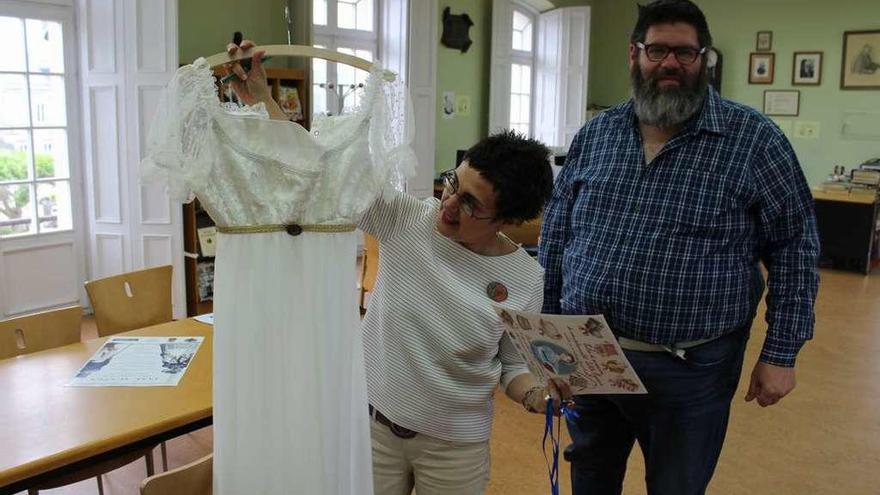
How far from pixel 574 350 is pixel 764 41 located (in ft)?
28.9

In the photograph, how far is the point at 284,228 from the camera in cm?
139

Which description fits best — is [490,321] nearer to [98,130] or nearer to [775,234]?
[775,234]

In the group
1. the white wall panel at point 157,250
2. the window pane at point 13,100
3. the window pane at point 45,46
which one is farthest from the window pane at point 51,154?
the white wall panel at point 157,250

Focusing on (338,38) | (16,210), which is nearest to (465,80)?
(338,38)

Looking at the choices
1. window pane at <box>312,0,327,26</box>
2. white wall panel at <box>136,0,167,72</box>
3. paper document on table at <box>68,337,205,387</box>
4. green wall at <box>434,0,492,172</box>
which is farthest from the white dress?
green wall at <box>434,0,492,172</box>

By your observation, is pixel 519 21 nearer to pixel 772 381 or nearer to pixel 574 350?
pixel 772 381

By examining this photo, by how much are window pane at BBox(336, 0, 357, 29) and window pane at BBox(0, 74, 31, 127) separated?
2.86m

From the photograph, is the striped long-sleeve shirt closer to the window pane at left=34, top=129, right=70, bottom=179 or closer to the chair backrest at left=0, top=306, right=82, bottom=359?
the chair backrest at left=0, top=306, right=82, bottom=359

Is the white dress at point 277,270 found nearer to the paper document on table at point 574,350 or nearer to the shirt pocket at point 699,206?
the paper document on table at point 574,350

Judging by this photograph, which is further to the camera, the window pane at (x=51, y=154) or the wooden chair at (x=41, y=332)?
the window pane at (x=51, y=154)

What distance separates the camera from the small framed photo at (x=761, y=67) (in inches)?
362

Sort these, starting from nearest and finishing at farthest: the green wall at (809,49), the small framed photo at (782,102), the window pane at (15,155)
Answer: the window pane at (15,155), the green wall at (809,49), the small framed photo at (782,102)

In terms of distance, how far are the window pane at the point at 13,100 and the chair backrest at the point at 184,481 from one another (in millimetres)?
4194

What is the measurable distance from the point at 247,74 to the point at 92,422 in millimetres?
1095
